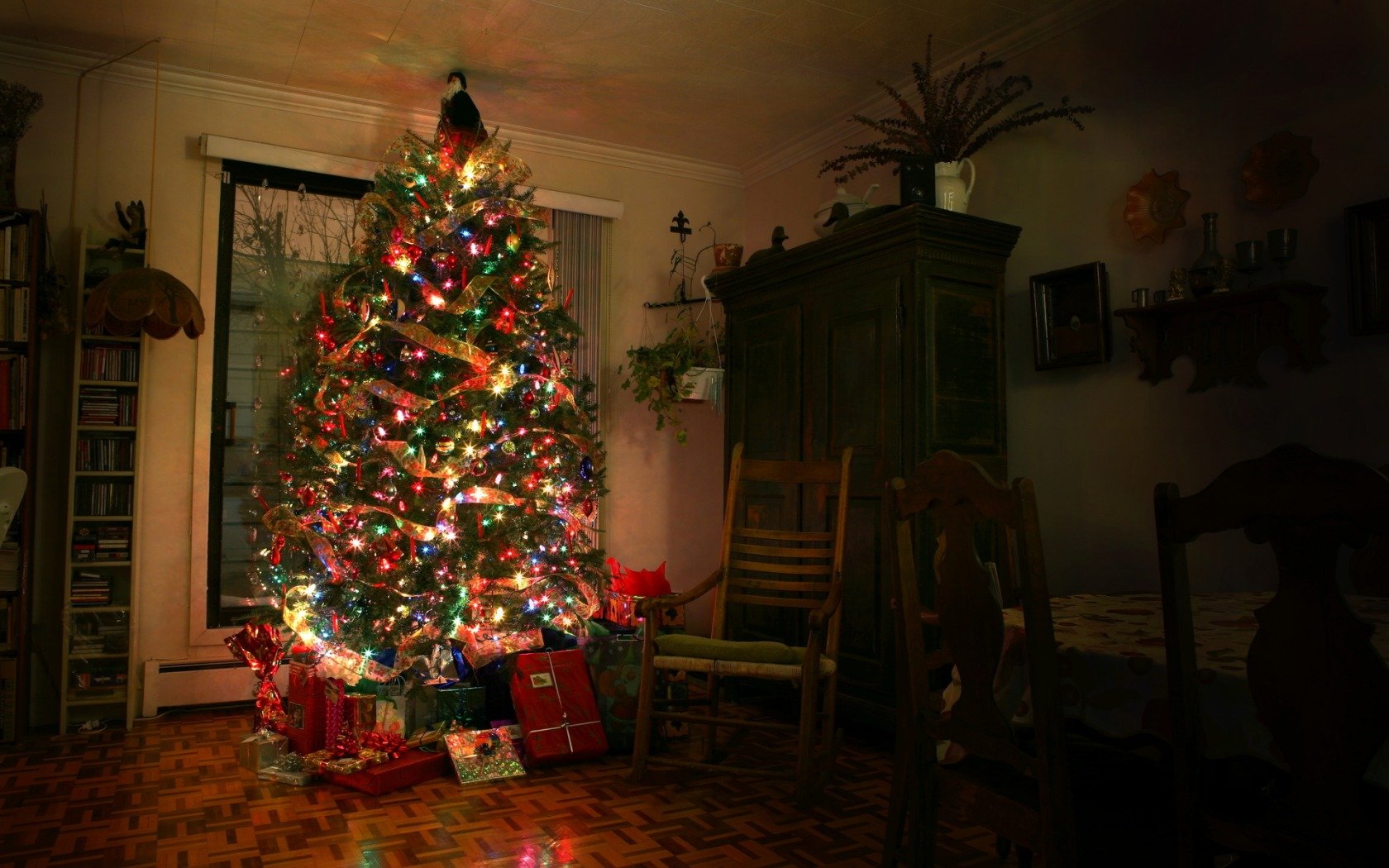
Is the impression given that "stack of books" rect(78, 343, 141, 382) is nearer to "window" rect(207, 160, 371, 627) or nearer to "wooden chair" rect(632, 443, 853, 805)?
"window" rect(207, 160, 371, 627)

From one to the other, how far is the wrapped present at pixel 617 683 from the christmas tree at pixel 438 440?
306 millimetres

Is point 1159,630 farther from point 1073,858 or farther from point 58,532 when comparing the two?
point 58,532

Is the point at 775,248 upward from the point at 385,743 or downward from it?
upward

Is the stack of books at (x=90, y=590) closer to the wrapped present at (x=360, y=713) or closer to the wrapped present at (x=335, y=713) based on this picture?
the wrapped present at (x=335, y=713)

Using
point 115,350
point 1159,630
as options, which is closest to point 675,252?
point 115,350

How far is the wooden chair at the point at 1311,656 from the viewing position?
3.76ft

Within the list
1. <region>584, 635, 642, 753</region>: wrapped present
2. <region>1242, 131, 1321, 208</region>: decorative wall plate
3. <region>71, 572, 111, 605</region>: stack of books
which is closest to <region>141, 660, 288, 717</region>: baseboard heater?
<region>71, 572, 111, 605</region>: stack of books

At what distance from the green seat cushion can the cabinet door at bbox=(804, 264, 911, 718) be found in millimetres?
575

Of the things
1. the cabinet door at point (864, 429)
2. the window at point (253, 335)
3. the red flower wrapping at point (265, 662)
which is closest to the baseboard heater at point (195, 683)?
the window at point (253, 335)

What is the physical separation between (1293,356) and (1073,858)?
1862 millimetres

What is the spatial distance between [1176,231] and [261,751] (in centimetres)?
363

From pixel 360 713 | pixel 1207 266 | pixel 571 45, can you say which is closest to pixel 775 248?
pixel 571 45

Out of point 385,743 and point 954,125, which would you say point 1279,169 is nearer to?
point 954,125

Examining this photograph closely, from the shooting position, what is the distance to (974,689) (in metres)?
1.74
